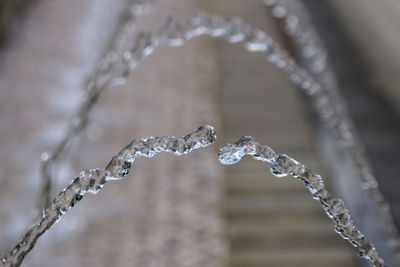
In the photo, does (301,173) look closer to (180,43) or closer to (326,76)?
(180,43)

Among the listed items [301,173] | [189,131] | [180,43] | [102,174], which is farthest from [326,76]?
[102,174]

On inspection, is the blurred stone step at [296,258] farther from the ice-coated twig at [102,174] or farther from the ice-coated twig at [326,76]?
the ice-coated twig at [102,174]

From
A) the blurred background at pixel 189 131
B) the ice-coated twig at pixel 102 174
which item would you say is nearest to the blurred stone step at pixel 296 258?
the blurred background at pixel 189 131

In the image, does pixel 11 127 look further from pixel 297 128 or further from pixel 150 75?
pixel 297 128

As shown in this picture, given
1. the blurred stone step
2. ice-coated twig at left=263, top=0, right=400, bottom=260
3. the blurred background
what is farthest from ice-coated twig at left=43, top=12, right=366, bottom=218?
the blurred stone step

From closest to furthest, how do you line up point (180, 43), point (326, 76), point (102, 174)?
1. point (102, 174)
2. point (180, 43)
3. point (326, 76)

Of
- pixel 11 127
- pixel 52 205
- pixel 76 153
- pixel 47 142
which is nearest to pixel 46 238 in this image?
pixel 76 153
